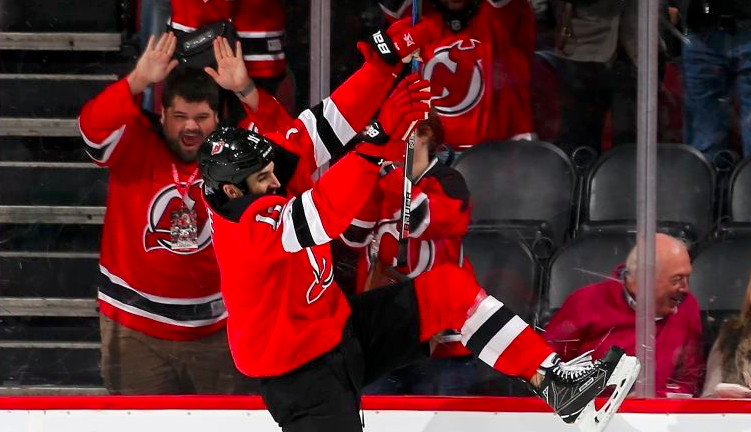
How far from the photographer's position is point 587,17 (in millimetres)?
3881

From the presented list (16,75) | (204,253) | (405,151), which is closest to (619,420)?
(405,151)

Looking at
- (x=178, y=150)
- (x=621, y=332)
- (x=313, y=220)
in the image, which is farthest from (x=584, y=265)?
(x=178, y=150)

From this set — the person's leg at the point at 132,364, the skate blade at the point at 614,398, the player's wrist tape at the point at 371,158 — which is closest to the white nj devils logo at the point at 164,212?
the person's leg at the point at 132,364

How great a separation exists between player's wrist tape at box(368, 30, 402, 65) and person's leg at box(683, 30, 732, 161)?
786 mm

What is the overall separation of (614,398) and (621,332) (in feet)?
1.16

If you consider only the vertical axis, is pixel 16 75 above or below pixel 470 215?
above

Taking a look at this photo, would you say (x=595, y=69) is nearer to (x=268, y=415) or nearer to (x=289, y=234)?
(x=289, y=234)

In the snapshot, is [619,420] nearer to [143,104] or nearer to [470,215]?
[470,215]

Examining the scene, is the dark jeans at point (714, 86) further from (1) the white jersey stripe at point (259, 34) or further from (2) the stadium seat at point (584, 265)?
(1) the white jersey stripe at point (259, 34)

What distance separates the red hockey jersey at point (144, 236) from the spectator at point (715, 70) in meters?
1.27

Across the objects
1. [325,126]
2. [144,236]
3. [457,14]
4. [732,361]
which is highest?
[457,14]

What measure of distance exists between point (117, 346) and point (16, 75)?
0.74 m

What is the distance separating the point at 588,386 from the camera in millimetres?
3422

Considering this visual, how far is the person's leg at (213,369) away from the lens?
3.87 m
